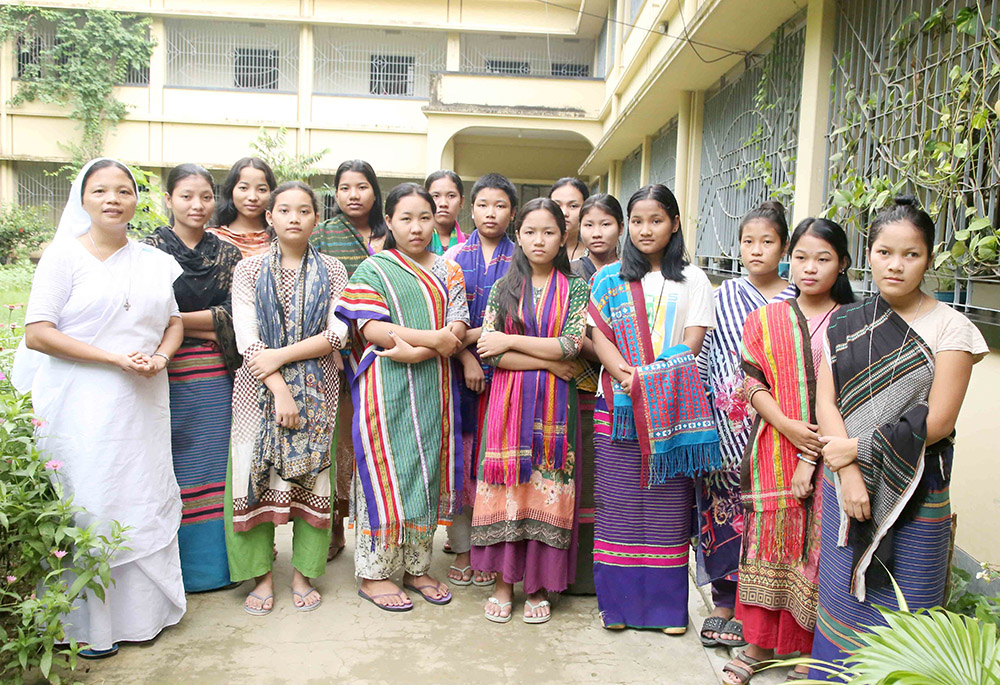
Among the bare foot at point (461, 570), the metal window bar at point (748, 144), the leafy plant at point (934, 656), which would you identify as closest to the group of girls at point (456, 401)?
the bare foot at point (461, 570)

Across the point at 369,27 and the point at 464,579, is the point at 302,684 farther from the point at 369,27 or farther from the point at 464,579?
the point at 369,27

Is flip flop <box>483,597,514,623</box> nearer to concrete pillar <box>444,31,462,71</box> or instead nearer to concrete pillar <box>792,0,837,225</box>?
concrete pillar <box>792,0,837,225</box>

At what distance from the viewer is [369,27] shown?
17250 millimetres

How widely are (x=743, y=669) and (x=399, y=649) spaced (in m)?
1.28

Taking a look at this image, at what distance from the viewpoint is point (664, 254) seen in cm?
314

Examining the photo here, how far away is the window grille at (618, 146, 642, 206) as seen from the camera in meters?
12.5

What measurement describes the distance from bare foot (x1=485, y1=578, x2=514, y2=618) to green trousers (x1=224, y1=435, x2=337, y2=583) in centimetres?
75

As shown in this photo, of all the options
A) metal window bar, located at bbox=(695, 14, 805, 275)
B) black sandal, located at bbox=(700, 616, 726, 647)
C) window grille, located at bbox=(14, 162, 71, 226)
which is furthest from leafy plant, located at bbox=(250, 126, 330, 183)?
black sandal, located at bbox=(700, 616, 726, 647)

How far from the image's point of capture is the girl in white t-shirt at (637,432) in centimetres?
307

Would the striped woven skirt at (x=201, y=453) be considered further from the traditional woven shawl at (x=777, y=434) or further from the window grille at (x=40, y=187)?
the window grille at (x=40, y=187)

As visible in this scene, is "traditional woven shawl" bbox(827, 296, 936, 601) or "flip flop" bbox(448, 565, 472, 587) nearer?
"traditional woven shawl" bbox(827, 296, 936, 601)

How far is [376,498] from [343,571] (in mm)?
746

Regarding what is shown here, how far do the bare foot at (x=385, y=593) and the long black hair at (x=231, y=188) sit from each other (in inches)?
71.8

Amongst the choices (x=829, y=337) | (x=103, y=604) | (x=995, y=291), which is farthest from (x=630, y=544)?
(x=103, y=604)
